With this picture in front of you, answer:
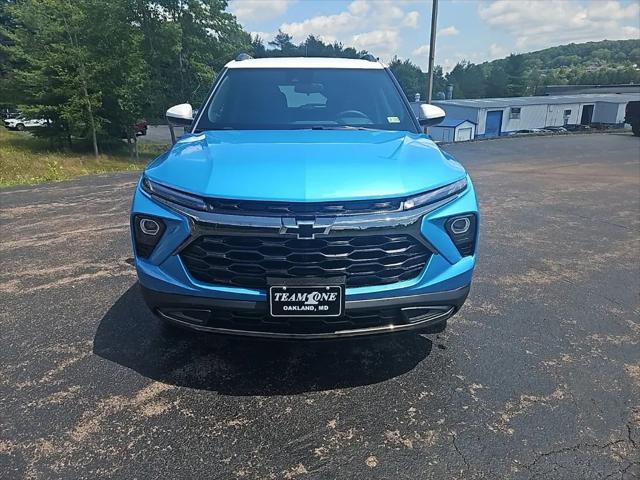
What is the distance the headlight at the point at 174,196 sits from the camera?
2.15 m

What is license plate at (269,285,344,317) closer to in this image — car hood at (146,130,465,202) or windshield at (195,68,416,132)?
car hood at (146,130,465,202)

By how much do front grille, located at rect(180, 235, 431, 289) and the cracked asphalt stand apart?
25.7 inches

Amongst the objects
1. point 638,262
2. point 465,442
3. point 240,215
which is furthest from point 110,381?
point 638,262

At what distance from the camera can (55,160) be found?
17.7m

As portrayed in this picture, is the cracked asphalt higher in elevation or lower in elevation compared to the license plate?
lower

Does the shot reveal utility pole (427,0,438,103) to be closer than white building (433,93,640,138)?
Yes

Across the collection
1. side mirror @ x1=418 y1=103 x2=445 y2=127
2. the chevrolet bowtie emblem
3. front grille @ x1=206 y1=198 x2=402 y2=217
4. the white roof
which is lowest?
the chevrolet bowtie emblem

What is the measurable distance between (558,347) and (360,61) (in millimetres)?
2788

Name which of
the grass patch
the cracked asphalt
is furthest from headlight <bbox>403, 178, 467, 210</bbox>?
the grass patch

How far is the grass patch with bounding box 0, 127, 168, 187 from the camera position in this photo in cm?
1344

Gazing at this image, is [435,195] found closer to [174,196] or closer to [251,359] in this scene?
[174,196]

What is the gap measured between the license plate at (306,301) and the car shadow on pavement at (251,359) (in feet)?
1.10

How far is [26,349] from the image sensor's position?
9.27ft

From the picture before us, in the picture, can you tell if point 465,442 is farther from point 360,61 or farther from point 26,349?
point 360,61
